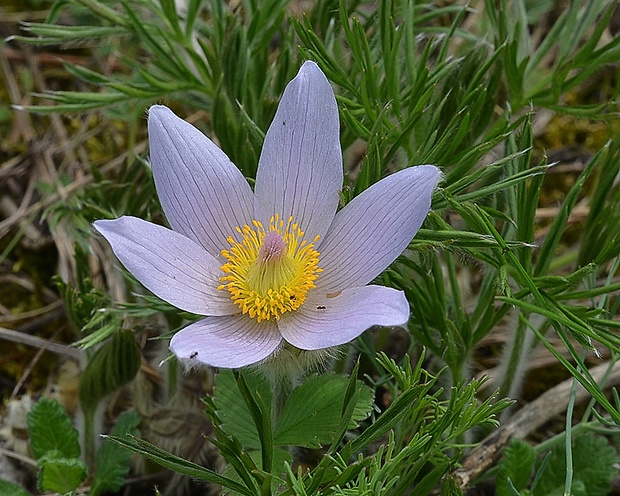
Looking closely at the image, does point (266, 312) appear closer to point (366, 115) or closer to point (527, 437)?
point (366, 115)

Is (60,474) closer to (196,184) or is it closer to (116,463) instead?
(116,463)

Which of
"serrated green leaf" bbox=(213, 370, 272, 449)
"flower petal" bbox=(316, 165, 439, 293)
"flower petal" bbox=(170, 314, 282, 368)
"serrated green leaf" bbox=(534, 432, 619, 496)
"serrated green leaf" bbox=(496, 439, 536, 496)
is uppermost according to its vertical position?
"flower petal" bbox=(316, 165, 439, 293)

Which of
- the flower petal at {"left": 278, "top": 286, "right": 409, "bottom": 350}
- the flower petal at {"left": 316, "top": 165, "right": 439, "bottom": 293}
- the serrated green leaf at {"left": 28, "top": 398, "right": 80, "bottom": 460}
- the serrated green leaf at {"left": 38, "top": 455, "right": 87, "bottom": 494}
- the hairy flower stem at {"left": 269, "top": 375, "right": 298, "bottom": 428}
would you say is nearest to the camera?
the flower petal at {"left": 278, "top": 286, "right": 409, "bottom": 350}

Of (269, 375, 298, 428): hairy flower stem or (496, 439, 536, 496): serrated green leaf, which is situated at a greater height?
(269, 375, 298, 428): hairy flower stem

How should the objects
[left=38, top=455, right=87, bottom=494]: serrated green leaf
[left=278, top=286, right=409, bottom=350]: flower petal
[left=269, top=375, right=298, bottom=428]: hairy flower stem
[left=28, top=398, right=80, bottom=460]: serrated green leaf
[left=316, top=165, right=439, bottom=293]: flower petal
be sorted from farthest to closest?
1. [left=28, top=398, right=80, bottom=460]: serrated green leaf
2. [left=38, top=455, right=87, bottom=494]: serrated green leaf
3. [left=269, top=375, right=298, bottom=428]: hairy flower stem
4. [left=316, top=165, right=439, bottom=293]: flower petal
5. [left=278, top=286, right=409, bottom=350]: flower petal

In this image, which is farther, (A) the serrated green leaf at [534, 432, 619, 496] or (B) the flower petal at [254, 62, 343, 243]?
(A) the serrated green leaf at [534, 432, 619, 496]

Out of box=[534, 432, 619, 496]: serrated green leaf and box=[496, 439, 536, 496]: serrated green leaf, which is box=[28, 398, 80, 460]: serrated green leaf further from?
box=[534, 432, 619, 496]: serrated green leaf

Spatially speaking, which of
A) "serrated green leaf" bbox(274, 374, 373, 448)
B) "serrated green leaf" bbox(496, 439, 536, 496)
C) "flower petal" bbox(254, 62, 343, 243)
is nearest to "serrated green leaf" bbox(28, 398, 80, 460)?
"serrated green leaf" bbox(274, 374, 373, 448)
